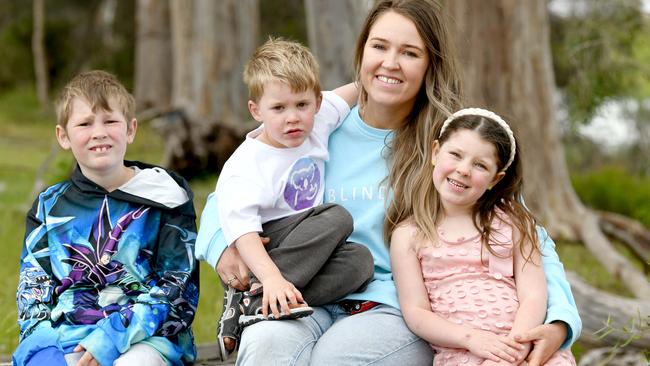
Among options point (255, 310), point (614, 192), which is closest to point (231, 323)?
point (255, 310)

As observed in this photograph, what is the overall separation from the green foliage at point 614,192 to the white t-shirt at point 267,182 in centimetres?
746

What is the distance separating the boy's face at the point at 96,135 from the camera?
3240mm

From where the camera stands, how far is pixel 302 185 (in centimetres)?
333

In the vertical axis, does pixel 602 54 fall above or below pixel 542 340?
above

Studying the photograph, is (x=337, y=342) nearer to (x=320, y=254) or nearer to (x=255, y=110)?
(x=320, y=254)

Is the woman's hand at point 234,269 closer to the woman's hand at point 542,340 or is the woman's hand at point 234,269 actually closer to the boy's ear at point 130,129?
the boy's ear at point 130,129

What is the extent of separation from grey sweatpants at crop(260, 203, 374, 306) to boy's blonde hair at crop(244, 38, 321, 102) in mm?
445

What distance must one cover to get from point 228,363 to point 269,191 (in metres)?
0.71

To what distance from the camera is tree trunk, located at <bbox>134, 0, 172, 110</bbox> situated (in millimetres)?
20734

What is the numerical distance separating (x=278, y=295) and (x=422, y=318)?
503 mm

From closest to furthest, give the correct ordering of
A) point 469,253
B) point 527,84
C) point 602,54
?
point 469,253 < point 602,54 < point 527,84

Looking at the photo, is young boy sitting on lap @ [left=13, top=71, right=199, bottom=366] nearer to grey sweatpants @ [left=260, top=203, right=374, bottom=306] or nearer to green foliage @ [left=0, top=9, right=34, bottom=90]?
grey sweatpants @ [left=260, top=203, right=374, bottom=306]

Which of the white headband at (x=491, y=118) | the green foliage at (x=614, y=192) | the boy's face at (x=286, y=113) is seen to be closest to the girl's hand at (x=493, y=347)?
the white headband at (x=491, y=118)

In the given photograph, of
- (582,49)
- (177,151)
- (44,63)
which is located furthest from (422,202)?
(44,63)
